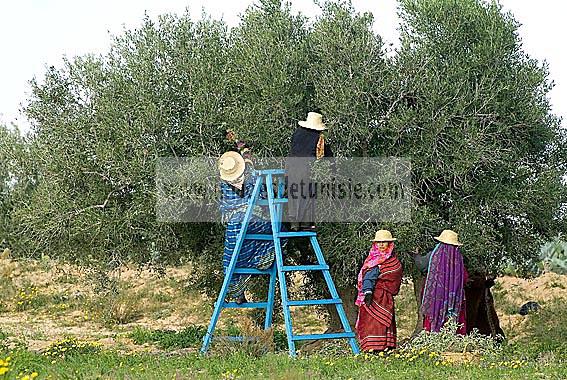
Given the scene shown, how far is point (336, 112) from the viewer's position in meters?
11.5

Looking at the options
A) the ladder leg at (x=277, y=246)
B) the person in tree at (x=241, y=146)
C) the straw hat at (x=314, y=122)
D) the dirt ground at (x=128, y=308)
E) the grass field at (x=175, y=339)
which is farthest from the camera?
the dirt ground at (x=128, y=308)

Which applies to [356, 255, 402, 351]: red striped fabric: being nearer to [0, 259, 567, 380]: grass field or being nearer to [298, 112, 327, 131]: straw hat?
[0, 259, 567, 380]: grass field

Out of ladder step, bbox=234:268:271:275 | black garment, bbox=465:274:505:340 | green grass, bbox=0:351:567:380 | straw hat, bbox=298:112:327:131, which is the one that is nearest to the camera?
green grass, bbox=0:351:567:380

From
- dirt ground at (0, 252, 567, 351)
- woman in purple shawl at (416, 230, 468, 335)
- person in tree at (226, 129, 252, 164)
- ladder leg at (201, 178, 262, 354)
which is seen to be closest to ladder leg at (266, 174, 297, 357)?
ladder leg at (201, 178, 262, 354)

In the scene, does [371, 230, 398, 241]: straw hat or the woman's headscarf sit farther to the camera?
the woman's headscarf

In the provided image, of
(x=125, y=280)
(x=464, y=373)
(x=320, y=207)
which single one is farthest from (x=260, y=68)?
(x=125, y=280)

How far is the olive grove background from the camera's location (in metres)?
11.7

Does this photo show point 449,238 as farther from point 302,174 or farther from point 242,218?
point 242,218

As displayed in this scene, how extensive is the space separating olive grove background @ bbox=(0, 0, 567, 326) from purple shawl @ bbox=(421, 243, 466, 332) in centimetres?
51

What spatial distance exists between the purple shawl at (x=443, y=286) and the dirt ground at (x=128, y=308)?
14.9 feet

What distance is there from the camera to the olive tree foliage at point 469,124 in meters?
11.7

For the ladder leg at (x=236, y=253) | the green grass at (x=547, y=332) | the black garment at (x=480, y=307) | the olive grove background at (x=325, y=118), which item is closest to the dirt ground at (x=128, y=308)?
the green grass at (x=547, y=332)

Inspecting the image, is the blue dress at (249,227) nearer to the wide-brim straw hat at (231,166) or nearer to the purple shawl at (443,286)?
→ the wide-brim straw hat at (231,166)

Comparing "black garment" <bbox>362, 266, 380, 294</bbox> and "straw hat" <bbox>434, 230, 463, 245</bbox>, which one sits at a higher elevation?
"straw hat" <bbox>434, 230, 463, 245</bbox>
